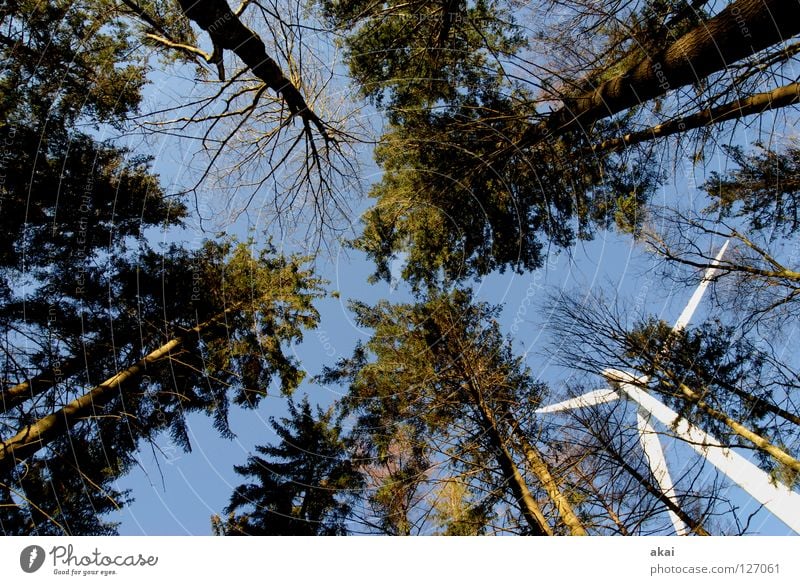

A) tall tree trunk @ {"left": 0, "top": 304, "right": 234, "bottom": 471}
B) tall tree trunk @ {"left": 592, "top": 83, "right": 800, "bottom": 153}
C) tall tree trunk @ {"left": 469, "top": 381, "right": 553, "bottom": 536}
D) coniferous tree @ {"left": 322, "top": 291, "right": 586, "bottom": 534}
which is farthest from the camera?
coniferous tree @ {"left": 322, "top": 291, "right": 586, "bottom": 534}

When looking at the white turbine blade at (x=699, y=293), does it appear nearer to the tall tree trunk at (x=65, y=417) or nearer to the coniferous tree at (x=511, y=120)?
the coniferous tree at (x=511, y=120)

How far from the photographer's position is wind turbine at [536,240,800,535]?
16.0 feet

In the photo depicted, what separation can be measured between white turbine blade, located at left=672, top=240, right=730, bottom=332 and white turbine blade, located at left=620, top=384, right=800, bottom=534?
1389 millimetres

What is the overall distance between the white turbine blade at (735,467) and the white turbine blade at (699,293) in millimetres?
1389

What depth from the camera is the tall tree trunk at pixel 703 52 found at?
12.6 feet

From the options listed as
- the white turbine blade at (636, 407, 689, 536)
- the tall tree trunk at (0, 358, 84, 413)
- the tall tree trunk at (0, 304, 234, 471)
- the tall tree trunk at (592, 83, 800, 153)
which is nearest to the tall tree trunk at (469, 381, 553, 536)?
the white turbine blade at (636, 407, 689, 536)

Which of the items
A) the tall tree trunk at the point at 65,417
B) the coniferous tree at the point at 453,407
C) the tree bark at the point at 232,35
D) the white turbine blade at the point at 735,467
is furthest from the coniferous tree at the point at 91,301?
the white turbine blade at the point at 735,467

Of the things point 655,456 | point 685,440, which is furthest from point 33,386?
point 685,440

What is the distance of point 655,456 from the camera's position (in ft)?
18.9

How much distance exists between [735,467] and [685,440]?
647 millimetres

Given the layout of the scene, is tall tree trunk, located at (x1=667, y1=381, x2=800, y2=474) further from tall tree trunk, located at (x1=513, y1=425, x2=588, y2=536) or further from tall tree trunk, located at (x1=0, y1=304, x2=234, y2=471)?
tall tree trunk, located at (x1=0, y1=304, x2=234, y2=471)

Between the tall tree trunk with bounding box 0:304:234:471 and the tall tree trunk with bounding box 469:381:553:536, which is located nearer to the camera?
the tall tree trunk with bounding box 0:304:234:471

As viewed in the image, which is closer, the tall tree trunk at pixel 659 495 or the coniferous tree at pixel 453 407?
the tall tree trunk at pixel 659 495

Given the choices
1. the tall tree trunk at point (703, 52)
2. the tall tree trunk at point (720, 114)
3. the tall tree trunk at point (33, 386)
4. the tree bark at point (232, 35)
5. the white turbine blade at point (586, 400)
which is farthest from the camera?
the white turbine blade at point (586, 400)
